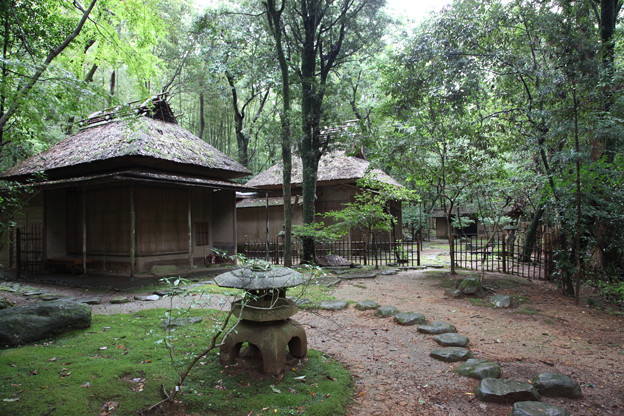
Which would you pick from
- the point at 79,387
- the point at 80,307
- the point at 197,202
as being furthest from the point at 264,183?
the point at 79,387

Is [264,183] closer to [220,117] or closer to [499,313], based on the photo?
[220,117]

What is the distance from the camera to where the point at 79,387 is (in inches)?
124

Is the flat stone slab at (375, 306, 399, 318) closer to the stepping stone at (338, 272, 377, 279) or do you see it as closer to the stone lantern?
the stone lantern

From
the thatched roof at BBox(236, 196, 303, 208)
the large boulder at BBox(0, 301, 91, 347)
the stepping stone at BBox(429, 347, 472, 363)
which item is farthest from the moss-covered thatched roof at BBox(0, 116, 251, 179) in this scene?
the stepping stone at BBox(429, 347, 472, 363)

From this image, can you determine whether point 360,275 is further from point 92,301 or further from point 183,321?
point 92,301

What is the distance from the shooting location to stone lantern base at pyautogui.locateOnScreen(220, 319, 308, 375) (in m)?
3.62

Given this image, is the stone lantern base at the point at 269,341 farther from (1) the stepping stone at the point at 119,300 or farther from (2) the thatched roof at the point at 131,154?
(2) the thatched roof at the point at 131,154

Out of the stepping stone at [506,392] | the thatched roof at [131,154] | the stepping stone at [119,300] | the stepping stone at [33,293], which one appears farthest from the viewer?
the thatched roof at [131,154]

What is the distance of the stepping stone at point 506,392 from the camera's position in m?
3.29

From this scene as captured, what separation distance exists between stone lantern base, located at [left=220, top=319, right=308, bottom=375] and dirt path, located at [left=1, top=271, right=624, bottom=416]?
809 millimetres

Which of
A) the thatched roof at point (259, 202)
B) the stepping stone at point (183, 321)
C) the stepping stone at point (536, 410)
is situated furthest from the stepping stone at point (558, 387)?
the thatched roof at point (259, 202)

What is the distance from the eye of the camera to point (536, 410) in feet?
9.72

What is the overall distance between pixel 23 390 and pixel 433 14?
418 inches

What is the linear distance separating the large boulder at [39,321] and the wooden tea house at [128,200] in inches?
185
